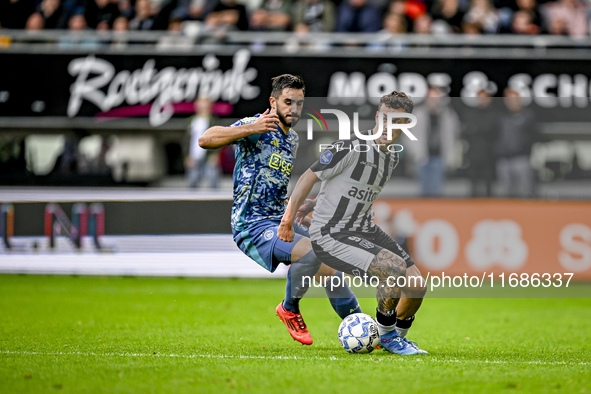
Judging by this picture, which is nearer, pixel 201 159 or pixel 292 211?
pixel 292 211

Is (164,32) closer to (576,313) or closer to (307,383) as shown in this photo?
(576,313)

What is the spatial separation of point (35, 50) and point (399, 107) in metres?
9.22

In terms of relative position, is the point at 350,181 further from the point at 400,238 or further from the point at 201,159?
the point at 201,159

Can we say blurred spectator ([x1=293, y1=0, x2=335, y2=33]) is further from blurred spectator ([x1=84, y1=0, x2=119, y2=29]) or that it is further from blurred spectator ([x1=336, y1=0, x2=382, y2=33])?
blurred spectator ([x1=84, y1=0, x2=119, y2=29])

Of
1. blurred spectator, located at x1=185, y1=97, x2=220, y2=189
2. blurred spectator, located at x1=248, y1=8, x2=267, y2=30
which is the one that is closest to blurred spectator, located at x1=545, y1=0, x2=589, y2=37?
blurred spectator, located at x1=248, y1=8, x2=267, y2=30

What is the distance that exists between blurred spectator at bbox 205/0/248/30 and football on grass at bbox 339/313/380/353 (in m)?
8.74

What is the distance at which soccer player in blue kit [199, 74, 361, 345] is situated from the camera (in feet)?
21.0

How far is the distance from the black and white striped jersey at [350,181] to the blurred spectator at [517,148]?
20.6ft

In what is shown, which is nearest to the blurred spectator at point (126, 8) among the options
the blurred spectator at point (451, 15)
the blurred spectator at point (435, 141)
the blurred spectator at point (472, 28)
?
the blurred spectator at point (451, 15)

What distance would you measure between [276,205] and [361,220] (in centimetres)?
74

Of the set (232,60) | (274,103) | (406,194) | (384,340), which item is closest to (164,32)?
(232,60)

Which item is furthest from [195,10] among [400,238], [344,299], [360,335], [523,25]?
[360,335]

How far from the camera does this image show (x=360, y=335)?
6.24 meters

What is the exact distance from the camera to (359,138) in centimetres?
635
